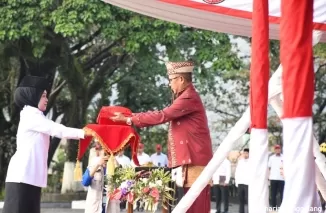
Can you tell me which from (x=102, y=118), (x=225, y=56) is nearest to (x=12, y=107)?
(x=225, y=56)

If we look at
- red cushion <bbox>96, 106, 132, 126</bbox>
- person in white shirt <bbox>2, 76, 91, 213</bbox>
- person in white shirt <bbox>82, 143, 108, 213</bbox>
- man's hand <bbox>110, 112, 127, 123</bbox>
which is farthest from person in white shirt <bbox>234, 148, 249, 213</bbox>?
man's hand <bbox>110, 112, 127, 123</bbox>

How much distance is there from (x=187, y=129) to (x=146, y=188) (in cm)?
104

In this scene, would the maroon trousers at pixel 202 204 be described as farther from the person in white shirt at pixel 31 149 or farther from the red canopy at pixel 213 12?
the red canopy at pixel 213 12

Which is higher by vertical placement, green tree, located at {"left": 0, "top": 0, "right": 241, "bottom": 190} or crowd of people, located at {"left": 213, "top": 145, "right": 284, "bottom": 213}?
green tree, located at {"left": 0, "top": 0, "right": 241, "bottom": 190}

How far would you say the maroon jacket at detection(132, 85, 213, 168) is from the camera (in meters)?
9.36

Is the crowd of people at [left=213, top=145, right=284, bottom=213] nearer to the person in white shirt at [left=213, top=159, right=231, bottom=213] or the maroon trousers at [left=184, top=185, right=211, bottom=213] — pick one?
the person in white shirt at [left=213, top=159, right=231, bottom=213]

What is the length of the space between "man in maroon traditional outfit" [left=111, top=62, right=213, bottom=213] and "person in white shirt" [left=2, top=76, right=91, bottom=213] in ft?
2.76

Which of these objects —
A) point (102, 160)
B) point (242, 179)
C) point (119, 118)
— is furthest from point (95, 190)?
point (242, 179)

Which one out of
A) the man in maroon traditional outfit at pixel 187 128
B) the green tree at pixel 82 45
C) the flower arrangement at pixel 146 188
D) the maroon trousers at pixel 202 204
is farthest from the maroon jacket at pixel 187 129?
the green tree at pixel 82 45

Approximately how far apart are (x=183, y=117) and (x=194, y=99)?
0.23 meters

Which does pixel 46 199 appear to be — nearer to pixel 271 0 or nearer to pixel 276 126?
pixel 276 126

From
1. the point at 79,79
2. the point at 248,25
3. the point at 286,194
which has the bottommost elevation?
the point at 286,194

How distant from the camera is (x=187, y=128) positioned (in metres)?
9.49

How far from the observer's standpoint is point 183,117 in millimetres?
9516
